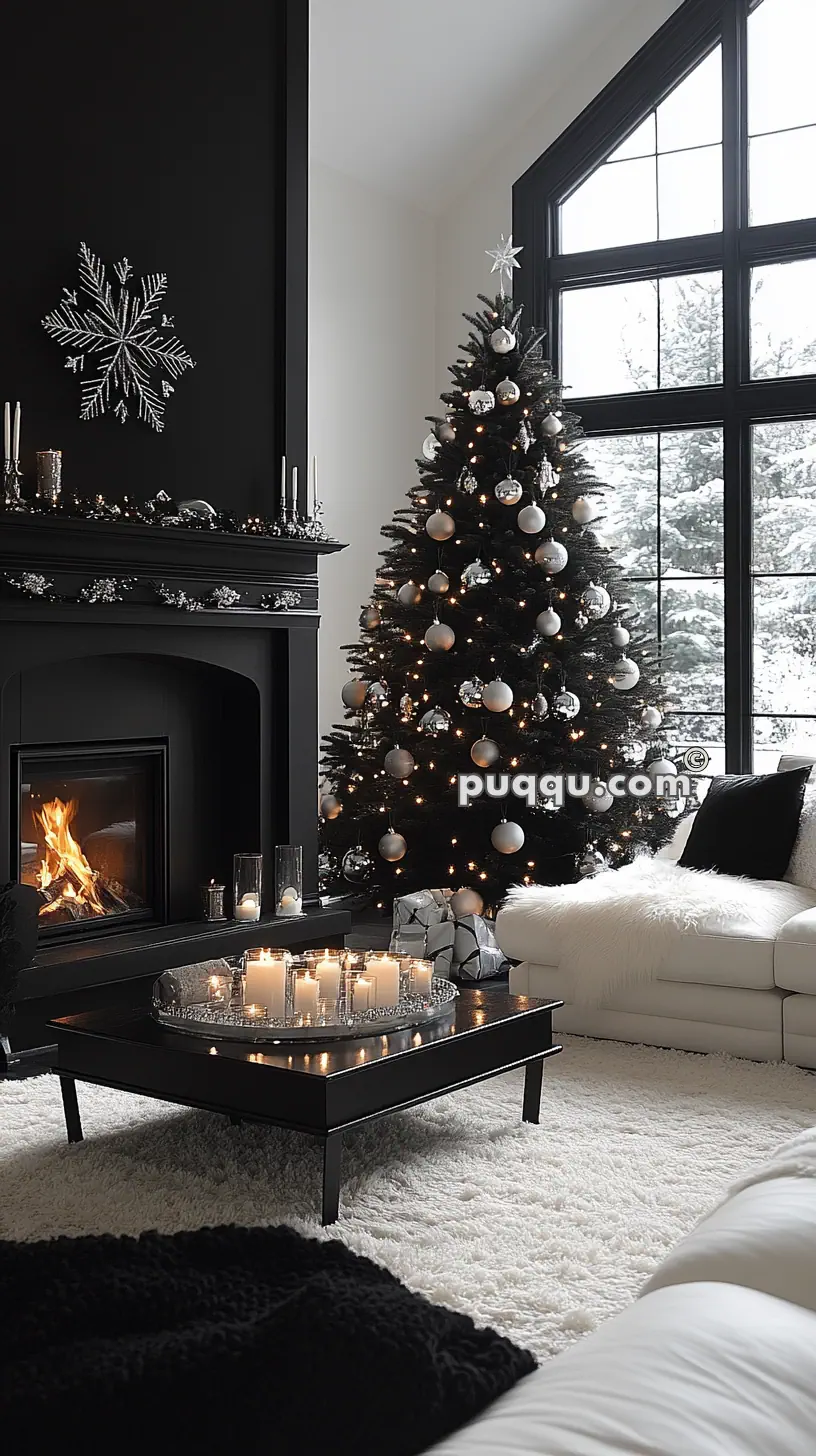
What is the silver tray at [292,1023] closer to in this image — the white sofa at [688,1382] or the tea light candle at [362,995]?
the tea light candle at [362,995]

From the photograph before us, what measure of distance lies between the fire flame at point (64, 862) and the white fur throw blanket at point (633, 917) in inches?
59.3

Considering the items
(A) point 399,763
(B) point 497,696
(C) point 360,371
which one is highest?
(C) point 360,371

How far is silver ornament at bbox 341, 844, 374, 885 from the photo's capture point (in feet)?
20.2

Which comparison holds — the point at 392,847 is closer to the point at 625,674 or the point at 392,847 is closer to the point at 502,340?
the point at 625,674

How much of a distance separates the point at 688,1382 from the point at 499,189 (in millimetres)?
7440

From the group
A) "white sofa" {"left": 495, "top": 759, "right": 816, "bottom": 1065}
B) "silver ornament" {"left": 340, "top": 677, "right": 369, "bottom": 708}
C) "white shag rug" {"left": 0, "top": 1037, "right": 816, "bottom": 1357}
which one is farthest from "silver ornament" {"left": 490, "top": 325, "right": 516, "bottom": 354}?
"white shag rug" {"left": 0, "top": 1037, "right": 816, "bottom": 1357}

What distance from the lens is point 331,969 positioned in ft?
10.8

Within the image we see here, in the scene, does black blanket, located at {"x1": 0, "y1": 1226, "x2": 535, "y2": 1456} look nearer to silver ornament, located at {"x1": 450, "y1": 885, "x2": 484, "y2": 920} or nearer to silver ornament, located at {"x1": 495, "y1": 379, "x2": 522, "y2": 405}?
silver ornament, located at {"x1": 450, "y1": 885, "x2": 484, "y2": 920}

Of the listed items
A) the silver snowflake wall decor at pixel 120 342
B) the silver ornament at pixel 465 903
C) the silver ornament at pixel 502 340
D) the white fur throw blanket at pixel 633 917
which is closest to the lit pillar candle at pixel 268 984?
the white fur throw blanket at pixel 633 917

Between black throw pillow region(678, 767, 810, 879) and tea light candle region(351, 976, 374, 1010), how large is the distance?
1.94 meters

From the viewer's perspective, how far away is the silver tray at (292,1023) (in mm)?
3066

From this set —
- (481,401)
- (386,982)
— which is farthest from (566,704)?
(386,982)

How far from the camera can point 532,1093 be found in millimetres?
3547

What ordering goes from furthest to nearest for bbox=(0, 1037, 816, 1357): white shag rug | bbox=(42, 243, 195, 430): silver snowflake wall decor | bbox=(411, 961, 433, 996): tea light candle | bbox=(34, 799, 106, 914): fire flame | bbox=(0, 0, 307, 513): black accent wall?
1. bbox=(34, 799, 106, 914): fire flame
2. bbox=(42, 243, 195, 430): silver snowflake wall decor
3. bbox=(0, 0, 307, 513): black accent wall
4. bbox=(411, 961, 433, 996): tea light candle
5. bbox=(0, 1037, 816, 1357): white shag rug
